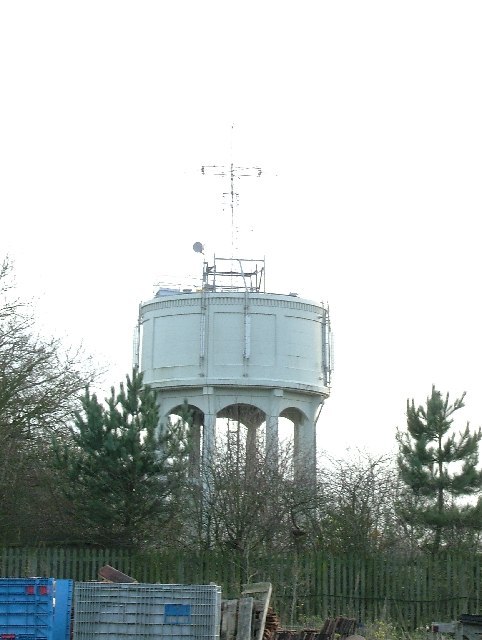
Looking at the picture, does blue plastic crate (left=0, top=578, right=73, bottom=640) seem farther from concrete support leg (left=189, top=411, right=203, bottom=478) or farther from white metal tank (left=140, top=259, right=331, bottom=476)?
white metal tank (left=140, top=259, right=331, bottom=476)

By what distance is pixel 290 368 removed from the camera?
36.3 metres

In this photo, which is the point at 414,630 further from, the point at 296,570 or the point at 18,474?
the point at 18,474

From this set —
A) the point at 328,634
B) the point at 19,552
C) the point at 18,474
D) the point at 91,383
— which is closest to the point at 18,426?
the point at 18,474

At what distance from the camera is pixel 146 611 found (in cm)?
1856

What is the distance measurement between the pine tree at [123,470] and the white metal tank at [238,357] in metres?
4.86

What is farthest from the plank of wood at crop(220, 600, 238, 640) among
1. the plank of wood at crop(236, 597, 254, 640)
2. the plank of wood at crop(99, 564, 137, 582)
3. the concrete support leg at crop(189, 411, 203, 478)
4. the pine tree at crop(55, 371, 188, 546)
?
the concrete support leg at crop(189, 411, 203, 478)

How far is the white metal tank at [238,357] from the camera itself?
35531 mm

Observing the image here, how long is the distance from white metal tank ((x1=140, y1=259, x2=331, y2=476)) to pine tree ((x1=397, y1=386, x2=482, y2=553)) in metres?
2.96

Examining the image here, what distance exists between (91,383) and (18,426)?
354cm

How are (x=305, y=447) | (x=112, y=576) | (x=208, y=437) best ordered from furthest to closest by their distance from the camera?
(x=305, y=447)
(x=208, y=437)
(x=112, y=576)

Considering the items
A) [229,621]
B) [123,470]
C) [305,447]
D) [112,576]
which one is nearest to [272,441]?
[305,447]

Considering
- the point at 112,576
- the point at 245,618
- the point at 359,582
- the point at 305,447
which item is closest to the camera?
the point at 245,618

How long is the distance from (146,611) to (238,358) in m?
17.5

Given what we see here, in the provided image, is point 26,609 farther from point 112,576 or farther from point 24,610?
point 112,576
